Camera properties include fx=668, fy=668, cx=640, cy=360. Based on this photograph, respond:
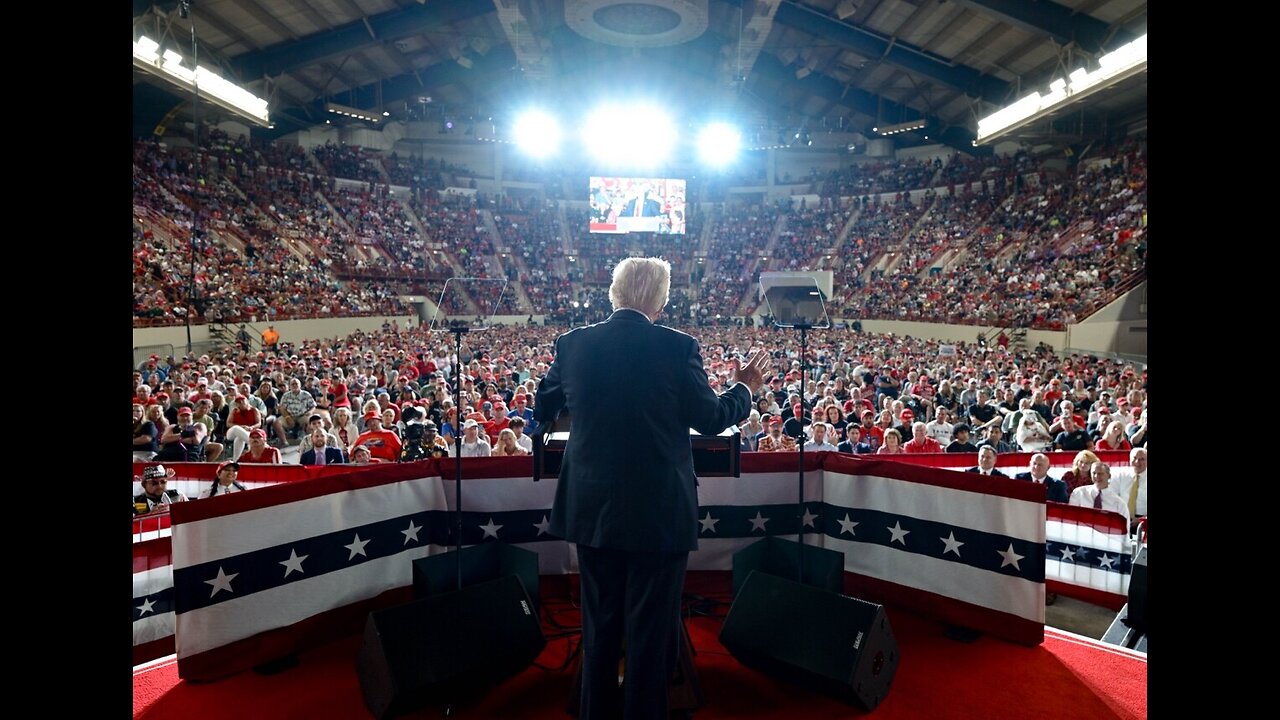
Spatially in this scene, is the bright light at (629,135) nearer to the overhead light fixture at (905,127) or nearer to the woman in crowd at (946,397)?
the overhead light fixture at (905,127)

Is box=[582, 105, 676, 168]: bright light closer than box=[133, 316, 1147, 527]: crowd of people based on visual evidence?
No

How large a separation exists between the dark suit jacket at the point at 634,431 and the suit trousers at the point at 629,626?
0.11m

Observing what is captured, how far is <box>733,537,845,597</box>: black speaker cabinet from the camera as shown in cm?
343

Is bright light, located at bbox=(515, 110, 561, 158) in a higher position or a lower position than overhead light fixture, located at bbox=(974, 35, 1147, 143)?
higher

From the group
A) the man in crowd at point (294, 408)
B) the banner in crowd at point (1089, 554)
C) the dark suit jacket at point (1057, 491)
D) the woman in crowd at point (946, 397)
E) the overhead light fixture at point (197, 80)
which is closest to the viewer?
the banner in crowd at point (1089, 554)

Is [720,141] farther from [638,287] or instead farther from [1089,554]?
[638,287]

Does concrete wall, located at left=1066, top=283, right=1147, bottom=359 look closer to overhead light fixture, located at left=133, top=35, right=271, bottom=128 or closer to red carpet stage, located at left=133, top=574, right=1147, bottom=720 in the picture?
red carpet stage, located at left=133, top=574, right=1147, bottom=720

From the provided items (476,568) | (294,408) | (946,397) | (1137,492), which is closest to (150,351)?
(294,408)

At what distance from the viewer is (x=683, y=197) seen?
132 ft

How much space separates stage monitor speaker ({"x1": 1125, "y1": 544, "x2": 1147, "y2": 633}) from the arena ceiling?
19154 mm

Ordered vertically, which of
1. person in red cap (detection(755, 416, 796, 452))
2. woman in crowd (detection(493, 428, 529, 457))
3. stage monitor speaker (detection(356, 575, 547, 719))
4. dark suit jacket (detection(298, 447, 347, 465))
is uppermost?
woman in crowd (detection(493, 428, 529, 457))

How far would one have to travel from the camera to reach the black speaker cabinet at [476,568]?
331cm

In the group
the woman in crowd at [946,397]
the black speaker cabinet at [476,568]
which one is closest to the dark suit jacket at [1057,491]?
the black speaker cabinet at [476,568]

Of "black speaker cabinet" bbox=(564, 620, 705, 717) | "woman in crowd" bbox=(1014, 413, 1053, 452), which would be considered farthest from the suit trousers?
"woman in crowd" bbox=(1014, 413, 1053, 452)
